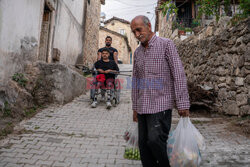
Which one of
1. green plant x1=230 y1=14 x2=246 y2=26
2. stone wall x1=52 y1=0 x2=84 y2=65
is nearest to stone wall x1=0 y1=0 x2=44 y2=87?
stone wall x1=52 y1=0 x2=84 y2=65

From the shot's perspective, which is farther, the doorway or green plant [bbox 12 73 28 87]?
the doorway

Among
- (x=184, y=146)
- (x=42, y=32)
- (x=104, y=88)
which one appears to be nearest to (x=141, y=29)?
(x=184, y=146)

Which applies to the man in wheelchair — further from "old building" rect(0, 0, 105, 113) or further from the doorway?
the doorway

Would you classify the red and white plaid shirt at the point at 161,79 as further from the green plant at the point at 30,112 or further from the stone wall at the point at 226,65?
the green plant at the point at 30,112

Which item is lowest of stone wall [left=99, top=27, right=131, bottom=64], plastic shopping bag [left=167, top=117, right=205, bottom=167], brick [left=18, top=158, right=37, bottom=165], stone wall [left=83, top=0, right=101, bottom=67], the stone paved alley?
brick [left=18, top=158, right=37, bottom=165]

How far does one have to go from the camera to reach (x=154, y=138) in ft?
5.53

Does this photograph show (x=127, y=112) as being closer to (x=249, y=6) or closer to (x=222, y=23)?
(x=222, y=23)

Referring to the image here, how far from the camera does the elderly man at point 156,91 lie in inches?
67.9

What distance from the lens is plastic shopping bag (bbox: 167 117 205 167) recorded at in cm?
166

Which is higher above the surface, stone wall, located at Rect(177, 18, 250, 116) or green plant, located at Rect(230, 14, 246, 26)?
green plant, located at Rect(230, 14, 246, 26)

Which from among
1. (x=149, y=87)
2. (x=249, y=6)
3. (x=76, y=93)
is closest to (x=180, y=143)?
(x=149, y=87)

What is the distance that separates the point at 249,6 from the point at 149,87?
12.9ft

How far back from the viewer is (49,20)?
21.8 feet

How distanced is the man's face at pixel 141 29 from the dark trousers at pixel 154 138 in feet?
2.40
